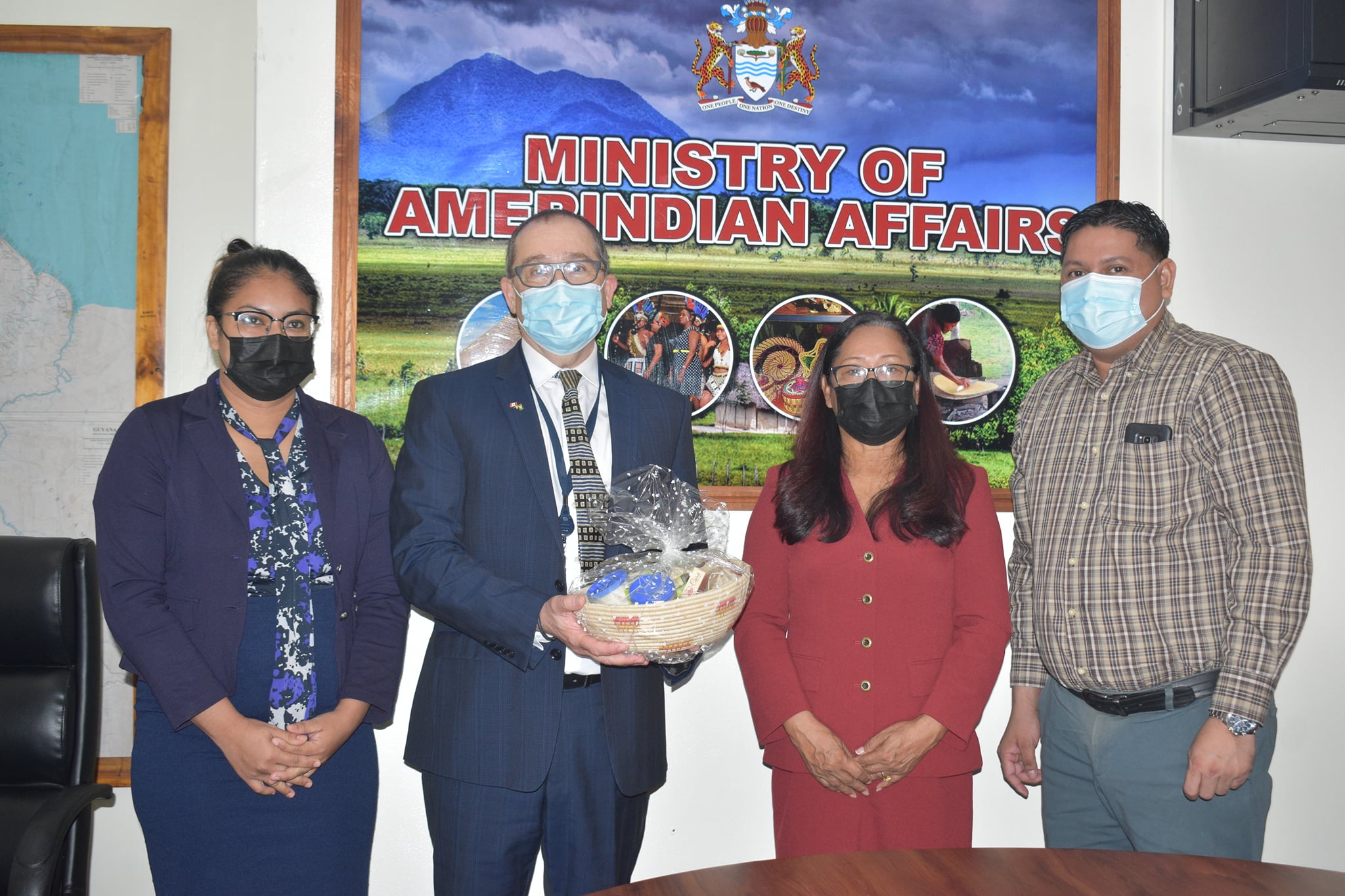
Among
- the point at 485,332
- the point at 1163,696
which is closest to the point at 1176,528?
the point at 1163,696

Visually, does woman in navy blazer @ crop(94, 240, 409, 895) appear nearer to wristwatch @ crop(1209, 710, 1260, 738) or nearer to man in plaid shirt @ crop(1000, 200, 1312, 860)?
man in plaid shirt @ crop(1000, 200, 1312, 860)

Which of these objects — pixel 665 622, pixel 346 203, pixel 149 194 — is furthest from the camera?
pixel 149 194

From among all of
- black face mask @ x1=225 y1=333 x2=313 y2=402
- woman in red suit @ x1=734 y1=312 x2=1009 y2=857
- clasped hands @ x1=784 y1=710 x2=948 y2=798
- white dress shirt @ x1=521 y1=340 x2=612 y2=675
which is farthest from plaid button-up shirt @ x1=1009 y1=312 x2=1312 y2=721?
black face mask @ x1=225 y1=333 x2=313 y2=402

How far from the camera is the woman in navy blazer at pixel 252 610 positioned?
76.9 inches

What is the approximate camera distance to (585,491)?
2.04 metres

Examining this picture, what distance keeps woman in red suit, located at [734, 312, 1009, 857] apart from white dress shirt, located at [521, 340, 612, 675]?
0.45 m

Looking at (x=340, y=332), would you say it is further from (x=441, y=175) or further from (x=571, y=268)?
(x=571, y=268)

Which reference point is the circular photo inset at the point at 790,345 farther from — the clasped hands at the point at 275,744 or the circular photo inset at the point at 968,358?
the clasped hands at the point at 275,744

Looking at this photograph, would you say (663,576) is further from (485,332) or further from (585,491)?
(485,332)

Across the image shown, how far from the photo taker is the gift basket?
66.8 inches

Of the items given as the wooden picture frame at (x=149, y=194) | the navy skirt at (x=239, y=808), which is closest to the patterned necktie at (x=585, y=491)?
the navy skirt at (x=239, y=808)

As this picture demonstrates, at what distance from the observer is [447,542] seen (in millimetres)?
2002

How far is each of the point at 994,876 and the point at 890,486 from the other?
3.39 ft

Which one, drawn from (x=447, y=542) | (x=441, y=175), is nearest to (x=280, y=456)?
(x=447, y=542)
